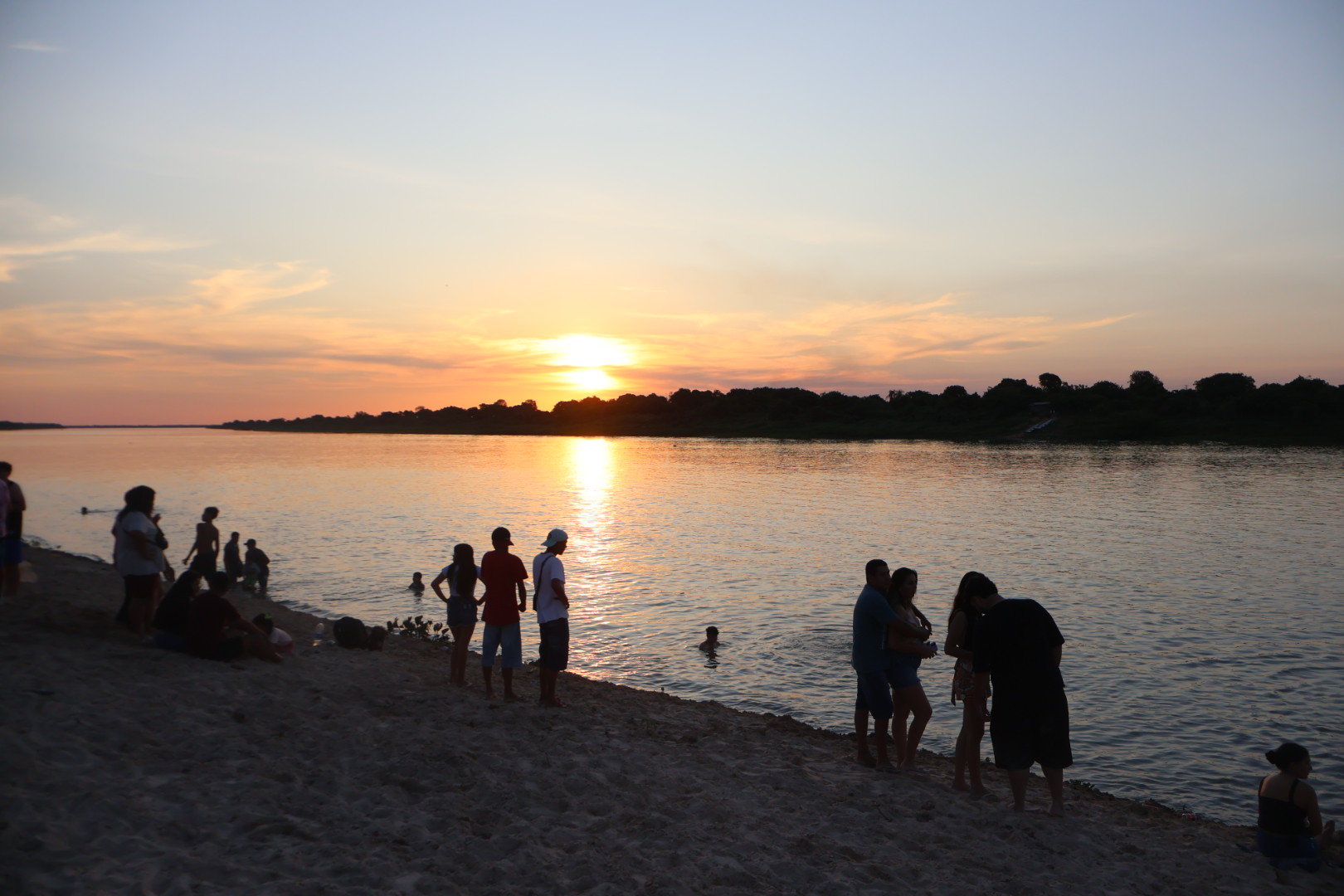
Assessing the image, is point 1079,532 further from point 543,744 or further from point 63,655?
point 63,655

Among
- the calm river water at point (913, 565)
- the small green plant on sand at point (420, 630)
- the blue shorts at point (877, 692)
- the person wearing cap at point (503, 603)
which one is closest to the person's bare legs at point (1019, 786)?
the blue shorts at point (877, 692)

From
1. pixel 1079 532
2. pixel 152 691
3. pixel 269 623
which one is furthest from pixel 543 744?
pixel 1079 532

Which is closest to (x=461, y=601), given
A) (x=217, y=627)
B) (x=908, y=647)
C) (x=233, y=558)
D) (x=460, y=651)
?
(x=460, y=651)

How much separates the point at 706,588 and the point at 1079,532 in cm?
2022

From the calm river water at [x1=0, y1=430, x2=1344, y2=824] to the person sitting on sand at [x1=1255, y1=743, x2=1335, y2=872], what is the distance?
236 centimetres

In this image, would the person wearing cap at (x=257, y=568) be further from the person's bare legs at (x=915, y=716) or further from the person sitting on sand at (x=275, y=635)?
the person's bare legs at (x=915, y=716)

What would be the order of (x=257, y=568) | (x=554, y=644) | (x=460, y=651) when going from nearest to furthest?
(x=554, y=644)
(x=460, y=651)
(x=257, y=568)

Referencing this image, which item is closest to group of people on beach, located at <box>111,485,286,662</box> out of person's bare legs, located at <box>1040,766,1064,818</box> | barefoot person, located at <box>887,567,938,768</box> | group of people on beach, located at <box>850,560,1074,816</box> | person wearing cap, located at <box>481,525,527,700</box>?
person wearing cap, located at <box>481,525,527,700</box>

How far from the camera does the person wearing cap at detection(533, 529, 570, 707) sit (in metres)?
10.1

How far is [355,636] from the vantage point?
14016 mm

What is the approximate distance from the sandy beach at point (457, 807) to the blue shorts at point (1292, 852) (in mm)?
158

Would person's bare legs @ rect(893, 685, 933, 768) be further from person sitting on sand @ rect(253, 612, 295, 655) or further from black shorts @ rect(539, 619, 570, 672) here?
person sitting on sand @ rect(253, 612, 295, 655)

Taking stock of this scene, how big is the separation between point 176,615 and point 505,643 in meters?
4.19

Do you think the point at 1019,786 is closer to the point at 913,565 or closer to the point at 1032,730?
the point at 1032,730
